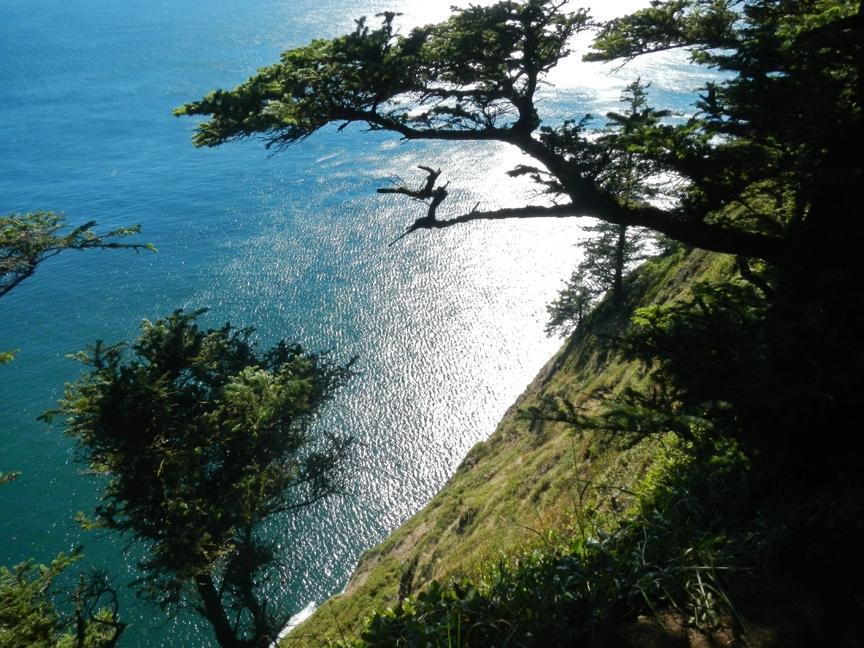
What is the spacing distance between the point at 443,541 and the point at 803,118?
13356mm

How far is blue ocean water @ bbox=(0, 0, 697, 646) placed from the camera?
32844 millimetres

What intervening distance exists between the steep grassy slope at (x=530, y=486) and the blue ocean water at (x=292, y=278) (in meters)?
9.18

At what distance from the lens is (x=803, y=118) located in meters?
6.35

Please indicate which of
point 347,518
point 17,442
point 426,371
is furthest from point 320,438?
point 17,442

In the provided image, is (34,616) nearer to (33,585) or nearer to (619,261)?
(33,585)

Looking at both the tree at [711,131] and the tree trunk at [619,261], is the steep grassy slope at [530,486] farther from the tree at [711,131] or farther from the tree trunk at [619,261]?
the tree at [711,131]

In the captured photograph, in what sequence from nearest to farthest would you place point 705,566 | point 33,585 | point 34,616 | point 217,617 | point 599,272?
1. point 705,566
2. point 34,616
3. point 33,585
4. point 217,617
5. point 599,272

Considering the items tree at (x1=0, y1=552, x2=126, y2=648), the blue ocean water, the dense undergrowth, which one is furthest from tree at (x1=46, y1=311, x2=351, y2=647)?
the blue ocean water

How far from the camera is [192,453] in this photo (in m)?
15.0

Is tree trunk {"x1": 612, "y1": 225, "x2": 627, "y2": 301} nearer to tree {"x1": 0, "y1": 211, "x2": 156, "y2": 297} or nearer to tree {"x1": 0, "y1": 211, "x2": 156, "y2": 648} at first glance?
tree {"x1": 0, "y1": 211, "x2": 156, "y2": 648}

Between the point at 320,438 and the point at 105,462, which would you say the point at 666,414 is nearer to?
the point at 105,462

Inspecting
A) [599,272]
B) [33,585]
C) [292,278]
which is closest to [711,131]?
[33,585]

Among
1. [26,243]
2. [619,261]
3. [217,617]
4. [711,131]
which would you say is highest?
[711,131]

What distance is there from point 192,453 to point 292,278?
117 ft
